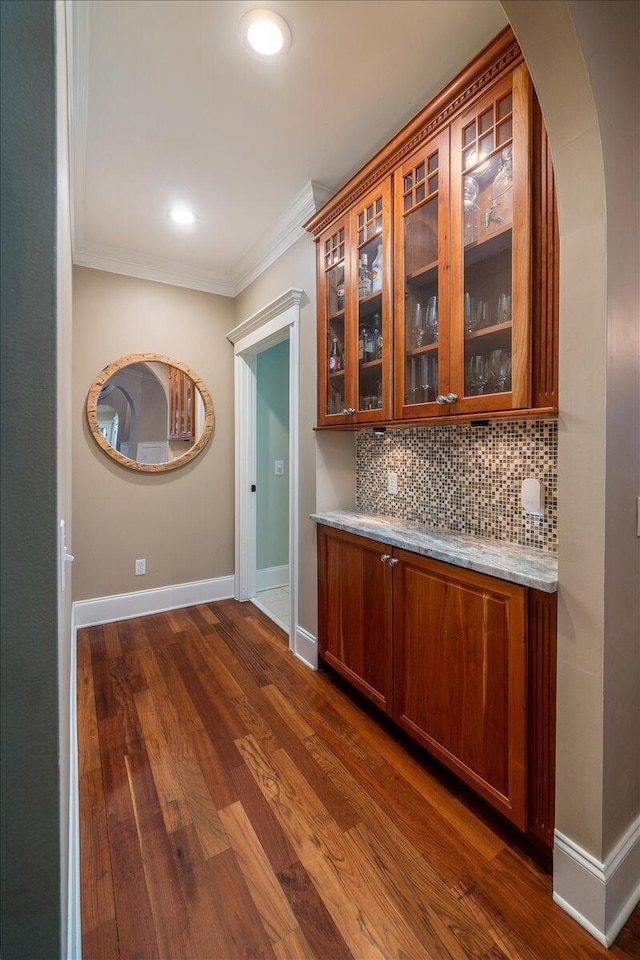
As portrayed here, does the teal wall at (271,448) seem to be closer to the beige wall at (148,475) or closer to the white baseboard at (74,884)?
the beige wall at (148,475)

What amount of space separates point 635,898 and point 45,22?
2.50 m

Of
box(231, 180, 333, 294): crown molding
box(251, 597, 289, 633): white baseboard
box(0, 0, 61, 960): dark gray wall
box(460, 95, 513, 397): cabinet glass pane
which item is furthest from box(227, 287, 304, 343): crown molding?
box(251, 597, 289, 633): white baseboard

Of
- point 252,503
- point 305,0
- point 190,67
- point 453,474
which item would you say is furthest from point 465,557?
point 252,503

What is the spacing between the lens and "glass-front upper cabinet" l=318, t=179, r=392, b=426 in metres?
1.91

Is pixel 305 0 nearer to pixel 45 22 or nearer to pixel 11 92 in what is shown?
pixel 45 22

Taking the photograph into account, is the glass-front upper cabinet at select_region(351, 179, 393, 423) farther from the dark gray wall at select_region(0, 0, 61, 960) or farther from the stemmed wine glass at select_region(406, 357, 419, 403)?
the dark gray wall at select_region(0, 0, 61, 960)

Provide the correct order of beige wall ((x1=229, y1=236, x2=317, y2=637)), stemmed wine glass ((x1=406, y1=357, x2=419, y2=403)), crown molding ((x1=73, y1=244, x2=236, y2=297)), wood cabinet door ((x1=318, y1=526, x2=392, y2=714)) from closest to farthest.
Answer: stemmed wine glass ((x1=406, y1=357, x2=419, y2=403))
wood cabinet door ((x1=318, y1=526, x2=392, y2=714))
beige wall ((x1=229, y1=236, x2=317, y2=637))
crown molding ((x1=73, y1=244, x2=236, y2=297))

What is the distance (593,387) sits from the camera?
1.12 metres

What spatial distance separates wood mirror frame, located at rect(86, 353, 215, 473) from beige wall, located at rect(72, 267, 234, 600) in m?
0.05

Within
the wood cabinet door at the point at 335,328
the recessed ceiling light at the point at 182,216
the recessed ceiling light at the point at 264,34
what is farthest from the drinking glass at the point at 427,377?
the recessed ceiling light at the point at 182,216

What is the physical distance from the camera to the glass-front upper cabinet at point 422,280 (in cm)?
160

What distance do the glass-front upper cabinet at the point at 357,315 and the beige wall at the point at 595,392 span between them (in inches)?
32.6

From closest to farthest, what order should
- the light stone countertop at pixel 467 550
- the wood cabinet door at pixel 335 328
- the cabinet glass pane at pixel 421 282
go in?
the light stone countertop at pixel 467 550
the cabinet glass pane at pixel 421 282
the wood cabinet door at pixel 335 328

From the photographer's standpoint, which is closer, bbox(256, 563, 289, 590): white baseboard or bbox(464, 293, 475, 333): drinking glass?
bbox(464, 293, 475, 333): drinking glass
